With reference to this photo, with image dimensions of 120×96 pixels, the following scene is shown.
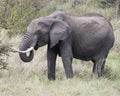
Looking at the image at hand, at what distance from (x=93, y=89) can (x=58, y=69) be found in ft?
7.16

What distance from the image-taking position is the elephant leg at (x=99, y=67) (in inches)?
431

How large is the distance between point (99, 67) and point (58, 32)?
1.42m

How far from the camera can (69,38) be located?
10.5 m

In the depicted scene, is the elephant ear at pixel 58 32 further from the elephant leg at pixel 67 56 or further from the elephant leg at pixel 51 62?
the elephant leg at pixel 51 62

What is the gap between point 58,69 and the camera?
11.4 m

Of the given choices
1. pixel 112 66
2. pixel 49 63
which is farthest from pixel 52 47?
pixel 112 66

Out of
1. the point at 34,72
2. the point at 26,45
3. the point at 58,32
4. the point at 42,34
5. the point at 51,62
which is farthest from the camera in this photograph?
the point at 34,72

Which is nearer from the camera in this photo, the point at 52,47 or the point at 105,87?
the point at 105,87

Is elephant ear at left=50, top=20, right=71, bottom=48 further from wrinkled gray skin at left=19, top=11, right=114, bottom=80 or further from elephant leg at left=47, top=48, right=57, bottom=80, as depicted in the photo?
elephant leg at left=47, top=48, right=57, bottom=80

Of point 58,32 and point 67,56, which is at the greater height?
point 58,32

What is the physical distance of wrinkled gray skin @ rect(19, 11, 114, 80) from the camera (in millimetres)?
10086

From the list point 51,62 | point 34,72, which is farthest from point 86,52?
point 34,72

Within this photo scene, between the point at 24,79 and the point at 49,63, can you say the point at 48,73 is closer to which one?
the point at 49,63

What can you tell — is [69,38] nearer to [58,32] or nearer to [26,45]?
[58,32]
